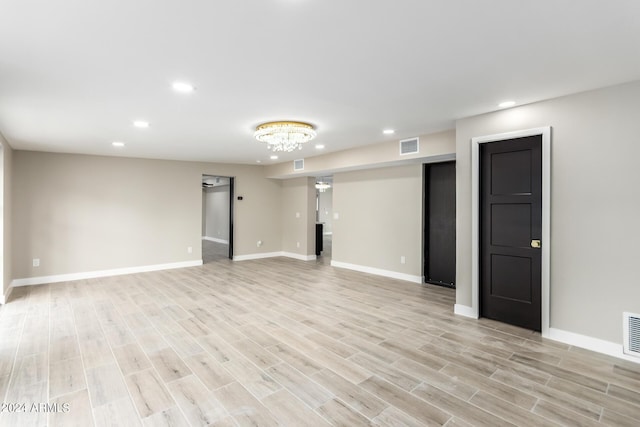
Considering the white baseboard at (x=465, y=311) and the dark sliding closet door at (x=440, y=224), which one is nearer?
the white baseboard at (x=465, y=311)

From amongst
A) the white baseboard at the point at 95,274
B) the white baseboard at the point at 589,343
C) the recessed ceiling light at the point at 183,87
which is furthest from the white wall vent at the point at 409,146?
the white baseboard at the point at 95,274

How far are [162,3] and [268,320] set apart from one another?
325 centimetres

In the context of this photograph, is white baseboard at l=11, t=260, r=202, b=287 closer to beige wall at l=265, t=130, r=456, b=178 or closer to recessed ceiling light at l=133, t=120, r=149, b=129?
beige wall at l=265, t=130, r=456, b=178

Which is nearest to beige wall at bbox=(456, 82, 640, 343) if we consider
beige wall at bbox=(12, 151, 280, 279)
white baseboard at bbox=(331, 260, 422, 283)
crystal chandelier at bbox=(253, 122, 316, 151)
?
crystal chandelier at bbox=(253, 122, 316, 151)

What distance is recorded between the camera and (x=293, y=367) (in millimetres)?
2699

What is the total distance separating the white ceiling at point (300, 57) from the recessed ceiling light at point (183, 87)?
7 cm

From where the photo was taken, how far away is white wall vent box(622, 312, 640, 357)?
9.04ft

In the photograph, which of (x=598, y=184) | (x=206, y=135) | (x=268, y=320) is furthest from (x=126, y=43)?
(x=598, y=184)

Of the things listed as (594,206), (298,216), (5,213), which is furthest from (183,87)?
(298,216)

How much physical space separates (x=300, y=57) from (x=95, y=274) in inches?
248

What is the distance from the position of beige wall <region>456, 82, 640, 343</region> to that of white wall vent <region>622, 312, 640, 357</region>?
0.15 feet

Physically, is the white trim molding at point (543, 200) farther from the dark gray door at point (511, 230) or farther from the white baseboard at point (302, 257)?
the white baseboard at point (302, 257)

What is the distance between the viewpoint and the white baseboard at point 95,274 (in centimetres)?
567

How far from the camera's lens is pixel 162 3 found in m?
1.69
